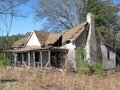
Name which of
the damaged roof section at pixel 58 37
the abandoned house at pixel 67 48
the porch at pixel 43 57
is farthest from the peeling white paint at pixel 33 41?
the porch at pixel 43 57

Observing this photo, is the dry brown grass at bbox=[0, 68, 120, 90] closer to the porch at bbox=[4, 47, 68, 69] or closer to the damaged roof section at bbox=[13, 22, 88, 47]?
the porch at bbox=[4, 47, 68, 69]

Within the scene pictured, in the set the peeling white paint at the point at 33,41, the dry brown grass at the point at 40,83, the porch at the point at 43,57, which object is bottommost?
the dry brown grass at the point at 40,83

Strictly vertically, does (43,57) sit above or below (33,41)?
below

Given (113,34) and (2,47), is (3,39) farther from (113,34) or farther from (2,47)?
(113,34)

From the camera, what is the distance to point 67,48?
41.2 m

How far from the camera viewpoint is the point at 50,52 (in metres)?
40.3

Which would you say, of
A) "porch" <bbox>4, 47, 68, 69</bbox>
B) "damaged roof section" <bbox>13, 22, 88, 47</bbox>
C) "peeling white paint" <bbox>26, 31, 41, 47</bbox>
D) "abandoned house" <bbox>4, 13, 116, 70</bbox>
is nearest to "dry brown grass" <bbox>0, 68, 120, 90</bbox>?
"porch" <bbox>4, 47, 68, 69</bbox>

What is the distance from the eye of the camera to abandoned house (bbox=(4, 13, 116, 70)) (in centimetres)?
4097

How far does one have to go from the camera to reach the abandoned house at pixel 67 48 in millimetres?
40969

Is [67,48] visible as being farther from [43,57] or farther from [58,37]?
[43,57]

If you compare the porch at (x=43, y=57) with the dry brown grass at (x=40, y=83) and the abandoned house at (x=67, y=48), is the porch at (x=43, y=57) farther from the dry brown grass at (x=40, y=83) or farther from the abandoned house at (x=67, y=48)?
the dry brown grass at (x=40, y=83)

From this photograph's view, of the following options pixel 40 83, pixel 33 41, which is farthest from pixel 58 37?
pixel 40 83

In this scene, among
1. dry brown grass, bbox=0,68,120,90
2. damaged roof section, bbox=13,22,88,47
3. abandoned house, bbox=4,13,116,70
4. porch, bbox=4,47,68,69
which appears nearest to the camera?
dry brown grass, bbox=0,68,120,90

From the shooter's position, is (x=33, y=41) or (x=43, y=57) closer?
(x=43, y=57)
